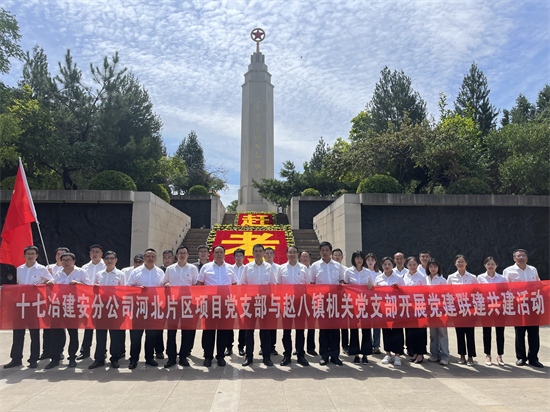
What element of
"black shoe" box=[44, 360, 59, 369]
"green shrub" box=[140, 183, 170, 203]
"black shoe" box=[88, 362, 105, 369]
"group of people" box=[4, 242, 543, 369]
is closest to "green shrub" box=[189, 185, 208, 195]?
"green shrub" box=[140, 183, 170, 203]

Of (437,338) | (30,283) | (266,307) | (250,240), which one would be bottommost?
(437,338)

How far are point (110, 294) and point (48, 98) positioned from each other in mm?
15483

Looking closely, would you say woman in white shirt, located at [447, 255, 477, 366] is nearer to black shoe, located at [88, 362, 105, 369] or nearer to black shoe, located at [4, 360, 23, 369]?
black shoe, located at [88, 362, 105, 369]

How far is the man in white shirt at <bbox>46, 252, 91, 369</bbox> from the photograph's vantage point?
4879mm

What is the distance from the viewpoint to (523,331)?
5160 millimetres

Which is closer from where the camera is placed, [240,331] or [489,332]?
[489,332]

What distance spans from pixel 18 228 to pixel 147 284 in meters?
3.48

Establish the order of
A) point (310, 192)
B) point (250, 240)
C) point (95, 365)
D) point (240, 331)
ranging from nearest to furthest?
1. point (95, 365)
2. point (240, 331)
3. point (250, 240)
4. point (310, 192)

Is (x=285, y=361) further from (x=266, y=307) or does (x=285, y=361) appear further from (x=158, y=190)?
(x=158, y=190)

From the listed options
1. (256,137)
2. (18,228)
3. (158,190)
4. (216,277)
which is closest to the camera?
(216,277)

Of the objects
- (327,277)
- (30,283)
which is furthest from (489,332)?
(30,283)

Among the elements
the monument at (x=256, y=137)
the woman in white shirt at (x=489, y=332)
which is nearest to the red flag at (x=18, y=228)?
the woman in white shirt at (x=489, y=332)

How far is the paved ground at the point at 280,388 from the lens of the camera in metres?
3.52

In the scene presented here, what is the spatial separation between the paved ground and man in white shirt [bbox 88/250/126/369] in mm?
176
